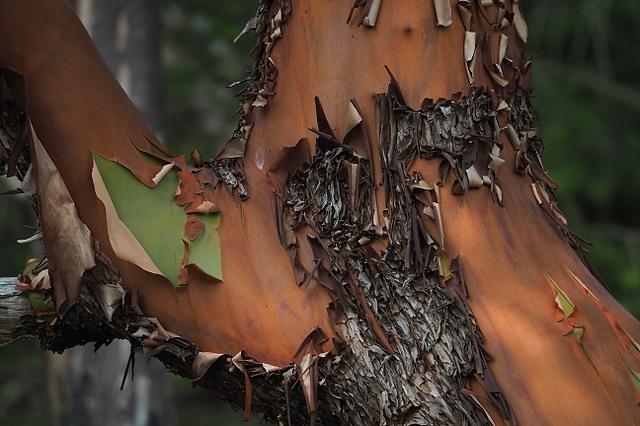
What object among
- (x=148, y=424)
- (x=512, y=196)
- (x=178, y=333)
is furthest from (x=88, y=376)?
(x=512, y=196)

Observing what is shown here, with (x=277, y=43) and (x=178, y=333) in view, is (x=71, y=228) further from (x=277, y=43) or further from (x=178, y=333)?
(x=277, y=43)

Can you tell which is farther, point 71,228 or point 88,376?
point 88,376

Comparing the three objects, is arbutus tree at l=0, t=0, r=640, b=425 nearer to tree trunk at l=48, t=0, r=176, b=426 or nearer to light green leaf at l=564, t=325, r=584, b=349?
light green leaf at l=564, t=325, r=584, b=349

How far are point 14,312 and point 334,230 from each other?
0.46m

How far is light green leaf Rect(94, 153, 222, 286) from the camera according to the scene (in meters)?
1.16

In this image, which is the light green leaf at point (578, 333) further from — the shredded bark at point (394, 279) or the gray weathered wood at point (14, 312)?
the gray weathered wood at point (14, 312)

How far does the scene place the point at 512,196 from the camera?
1.18 m

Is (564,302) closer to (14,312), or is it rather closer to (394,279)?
(394,279)

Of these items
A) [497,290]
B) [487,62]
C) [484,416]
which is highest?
[487,62]

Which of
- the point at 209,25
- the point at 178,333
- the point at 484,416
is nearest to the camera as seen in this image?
the point at 484,416

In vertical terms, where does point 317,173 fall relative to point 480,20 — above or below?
below

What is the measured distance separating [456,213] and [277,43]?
1.15ft

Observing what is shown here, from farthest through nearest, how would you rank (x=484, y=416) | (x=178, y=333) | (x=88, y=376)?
1. (x=88, y=376)
2. (x=178, y=333)
3. (x=484, y=416)

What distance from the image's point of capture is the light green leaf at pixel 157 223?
116cm
